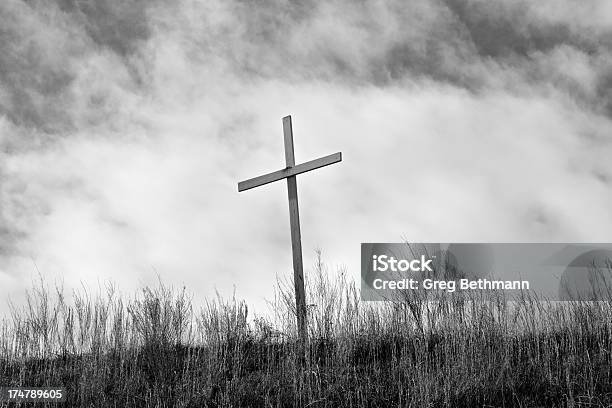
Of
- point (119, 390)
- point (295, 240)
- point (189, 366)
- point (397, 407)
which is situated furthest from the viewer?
point (295, 240)

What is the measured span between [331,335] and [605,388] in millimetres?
2879

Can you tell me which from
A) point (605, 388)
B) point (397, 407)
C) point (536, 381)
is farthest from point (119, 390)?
point (605, 388)

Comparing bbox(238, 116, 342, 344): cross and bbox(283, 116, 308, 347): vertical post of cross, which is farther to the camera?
bbox(238, 116, 342, 344): cross

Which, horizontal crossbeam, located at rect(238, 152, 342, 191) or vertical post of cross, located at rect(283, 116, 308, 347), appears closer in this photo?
vertical post of cross, located at rect(283, 116, 308, 347)

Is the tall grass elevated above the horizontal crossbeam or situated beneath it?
situated beneath

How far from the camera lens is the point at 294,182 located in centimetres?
895

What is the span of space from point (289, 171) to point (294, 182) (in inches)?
6.3

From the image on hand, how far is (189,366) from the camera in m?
8.12

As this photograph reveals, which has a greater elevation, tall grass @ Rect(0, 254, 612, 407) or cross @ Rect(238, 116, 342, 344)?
cross @ Rect(238, 116, 342, 344)

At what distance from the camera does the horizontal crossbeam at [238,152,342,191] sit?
28.2 feet

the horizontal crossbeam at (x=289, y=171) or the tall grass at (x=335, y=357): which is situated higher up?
the horizontal crossbeam at (x=289, y=171)

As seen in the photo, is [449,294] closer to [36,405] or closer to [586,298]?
[586,298]

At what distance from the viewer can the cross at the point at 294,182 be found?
851 centimetres

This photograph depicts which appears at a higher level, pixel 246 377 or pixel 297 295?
pixel 297 295
